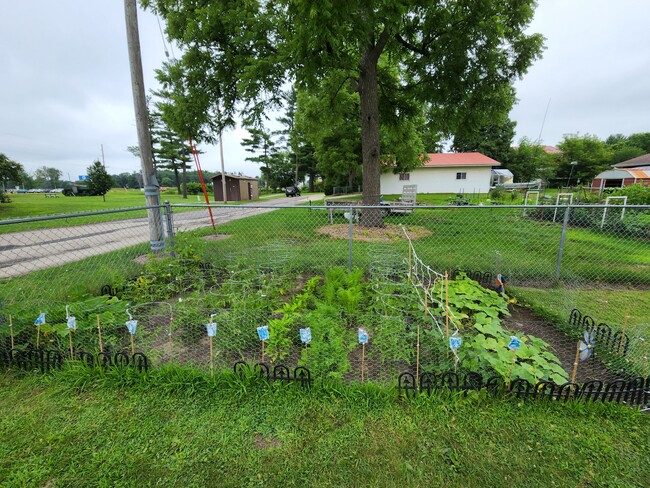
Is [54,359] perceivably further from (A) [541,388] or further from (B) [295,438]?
(A) [541,388]

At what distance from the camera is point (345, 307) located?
11.0ft

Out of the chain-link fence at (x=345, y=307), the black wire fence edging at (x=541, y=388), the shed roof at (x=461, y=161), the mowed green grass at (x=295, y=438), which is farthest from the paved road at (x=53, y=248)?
the shed roof at (x=461, y=161)

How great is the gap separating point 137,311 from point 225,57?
8570mm

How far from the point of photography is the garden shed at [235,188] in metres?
25.2

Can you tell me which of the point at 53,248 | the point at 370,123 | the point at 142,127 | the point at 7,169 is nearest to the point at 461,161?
the point at 370,123

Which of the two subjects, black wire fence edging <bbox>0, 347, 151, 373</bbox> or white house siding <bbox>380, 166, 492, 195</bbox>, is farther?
white house siding <bbox>380, 166, 492, 195</bbox>

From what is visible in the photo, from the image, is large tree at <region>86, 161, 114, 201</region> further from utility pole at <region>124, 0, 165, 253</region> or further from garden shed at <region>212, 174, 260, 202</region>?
utility pole at <region>124, 0, 165, 253</region>

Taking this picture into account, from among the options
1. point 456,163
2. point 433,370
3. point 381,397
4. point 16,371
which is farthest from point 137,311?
point 456,163

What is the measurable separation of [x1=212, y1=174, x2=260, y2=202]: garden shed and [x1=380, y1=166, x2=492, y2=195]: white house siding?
1324 centimetres

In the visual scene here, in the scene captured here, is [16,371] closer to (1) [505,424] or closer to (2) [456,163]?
(1) [505,424]

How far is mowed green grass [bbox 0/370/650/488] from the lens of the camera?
63.1 inches

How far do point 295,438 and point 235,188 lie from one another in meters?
25.6

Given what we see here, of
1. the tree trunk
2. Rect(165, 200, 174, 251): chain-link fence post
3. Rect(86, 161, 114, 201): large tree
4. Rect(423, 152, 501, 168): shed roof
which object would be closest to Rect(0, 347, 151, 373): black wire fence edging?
Rect(165, 200, 174, 251): chain-link fence post

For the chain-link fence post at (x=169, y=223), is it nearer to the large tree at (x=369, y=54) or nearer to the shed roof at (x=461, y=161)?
the large tree at (x=369, y=54)
